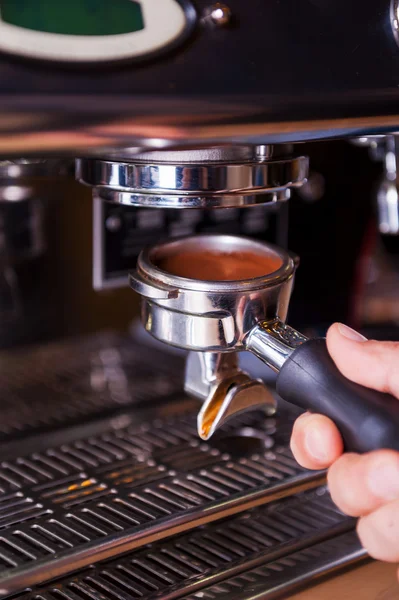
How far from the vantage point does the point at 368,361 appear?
0.39 metres

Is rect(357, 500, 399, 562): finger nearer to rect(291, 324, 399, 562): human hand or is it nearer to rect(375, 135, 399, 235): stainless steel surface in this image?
rect(291, 324, 399, 562): human hand

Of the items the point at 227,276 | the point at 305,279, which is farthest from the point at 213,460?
the point at 305,279

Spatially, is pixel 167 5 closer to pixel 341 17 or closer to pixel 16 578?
pixel 341 17

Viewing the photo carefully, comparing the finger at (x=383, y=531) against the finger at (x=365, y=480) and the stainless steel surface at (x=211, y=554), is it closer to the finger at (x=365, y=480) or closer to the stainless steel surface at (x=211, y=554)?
the finger at (x=365, y=480)

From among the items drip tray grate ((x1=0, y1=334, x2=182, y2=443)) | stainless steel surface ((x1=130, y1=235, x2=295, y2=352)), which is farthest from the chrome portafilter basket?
drip tray grate ((x1=0, y1=334, x2=182, y2=443))

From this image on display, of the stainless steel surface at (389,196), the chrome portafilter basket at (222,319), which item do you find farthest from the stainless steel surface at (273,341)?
the stainless steel surface at (389,196)

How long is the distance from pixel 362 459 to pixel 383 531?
0.12ft

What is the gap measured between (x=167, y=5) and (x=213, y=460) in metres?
0.36

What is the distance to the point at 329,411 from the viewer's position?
1.28 feet

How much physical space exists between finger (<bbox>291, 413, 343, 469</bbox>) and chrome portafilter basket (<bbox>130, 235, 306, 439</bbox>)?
0.14 feet

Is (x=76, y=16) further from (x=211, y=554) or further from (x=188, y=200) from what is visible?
(x=211, y=554)

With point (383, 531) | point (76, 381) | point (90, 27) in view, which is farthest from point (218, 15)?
point (76, 381)

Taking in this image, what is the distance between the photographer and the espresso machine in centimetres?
37

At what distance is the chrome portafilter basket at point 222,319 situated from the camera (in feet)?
1.44
